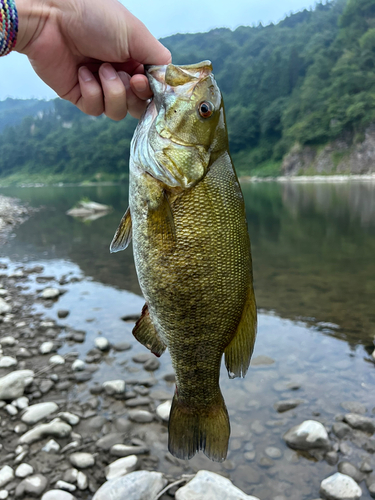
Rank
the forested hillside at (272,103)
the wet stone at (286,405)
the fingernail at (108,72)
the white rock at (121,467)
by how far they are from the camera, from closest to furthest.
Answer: the fingernail at (108,72) < the white rock at (121,467) < the wet stone at (286,405) < the forested hillside at (272,103)

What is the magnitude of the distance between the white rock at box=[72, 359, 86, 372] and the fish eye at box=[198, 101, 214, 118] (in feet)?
15.9

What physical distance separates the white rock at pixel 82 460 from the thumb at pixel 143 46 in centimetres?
369

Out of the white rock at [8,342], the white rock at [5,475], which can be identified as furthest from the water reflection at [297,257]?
the white rock at [5,475]

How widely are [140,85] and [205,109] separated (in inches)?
26.6

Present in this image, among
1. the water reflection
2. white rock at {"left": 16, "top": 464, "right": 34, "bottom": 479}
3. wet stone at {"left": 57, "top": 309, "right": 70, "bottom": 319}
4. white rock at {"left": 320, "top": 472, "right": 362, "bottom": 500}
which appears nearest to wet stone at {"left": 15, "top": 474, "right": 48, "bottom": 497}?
white rock at {"left": 16, "top": 464, "right": 34, "bottom": 479}

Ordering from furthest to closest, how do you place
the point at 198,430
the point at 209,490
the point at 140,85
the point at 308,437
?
the point at 308,437 → the point at 209,490 → the point at 140,85 → the point at 198,430

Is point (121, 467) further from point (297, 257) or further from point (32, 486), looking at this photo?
point (297, 257)

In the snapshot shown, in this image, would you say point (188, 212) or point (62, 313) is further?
point (62, 313)

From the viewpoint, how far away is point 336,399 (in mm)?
5156

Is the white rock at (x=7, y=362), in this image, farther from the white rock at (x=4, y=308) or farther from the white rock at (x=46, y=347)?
the white rock at (x=4, y=308)

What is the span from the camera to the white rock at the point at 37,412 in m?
4.40

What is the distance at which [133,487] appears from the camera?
3447 mm

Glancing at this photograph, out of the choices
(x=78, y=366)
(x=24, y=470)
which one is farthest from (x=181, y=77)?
(x=78, y=366)

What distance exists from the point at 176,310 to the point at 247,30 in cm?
18102
